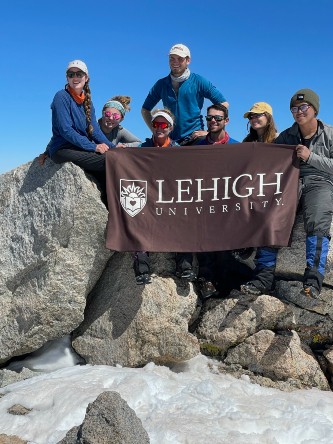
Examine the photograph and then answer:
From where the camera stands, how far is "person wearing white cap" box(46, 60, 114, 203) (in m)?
7.43

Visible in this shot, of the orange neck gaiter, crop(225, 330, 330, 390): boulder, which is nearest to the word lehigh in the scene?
the orange neck gaiter

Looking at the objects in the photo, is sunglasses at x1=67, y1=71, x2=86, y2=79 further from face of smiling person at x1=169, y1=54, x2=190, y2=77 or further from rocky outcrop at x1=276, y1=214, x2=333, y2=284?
rocky outcrop at x1=276, y1=214, x2=333, y2=284

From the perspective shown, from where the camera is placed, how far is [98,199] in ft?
25.5

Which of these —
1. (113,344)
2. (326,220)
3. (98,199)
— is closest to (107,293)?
(113,344)

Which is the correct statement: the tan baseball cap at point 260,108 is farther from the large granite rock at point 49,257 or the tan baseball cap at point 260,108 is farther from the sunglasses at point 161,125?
the large granite rock at point 49,257

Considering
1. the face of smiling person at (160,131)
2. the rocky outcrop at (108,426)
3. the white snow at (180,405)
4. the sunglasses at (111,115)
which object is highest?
the sunglasses at (111,115)

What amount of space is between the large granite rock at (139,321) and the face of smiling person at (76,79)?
291cm

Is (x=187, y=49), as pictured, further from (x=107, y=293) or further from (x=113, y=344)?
(x=113, y=344)

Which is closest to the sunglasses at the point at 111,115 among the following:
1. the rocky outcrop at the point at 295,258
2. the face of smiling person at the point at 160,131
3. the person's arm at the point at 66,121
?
the face of smiling person at the point at 160,131

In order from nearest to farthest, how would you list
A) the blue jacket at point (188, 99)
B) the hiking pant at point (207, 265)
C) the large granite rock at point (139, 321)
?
the large granite rock at point (139, 321) → the hiking pant at point (207, 265) → the blue jacket at point (188, 99)

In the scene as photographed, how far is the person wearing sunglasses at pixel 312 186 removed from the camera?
7.46 meters

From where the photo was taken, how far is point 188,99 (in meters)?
8.95

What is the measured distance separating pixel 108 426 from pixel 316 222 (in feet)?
14.5

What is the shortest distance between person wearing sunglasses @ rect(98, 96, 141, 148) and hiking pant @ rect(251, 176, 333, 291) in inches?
135
